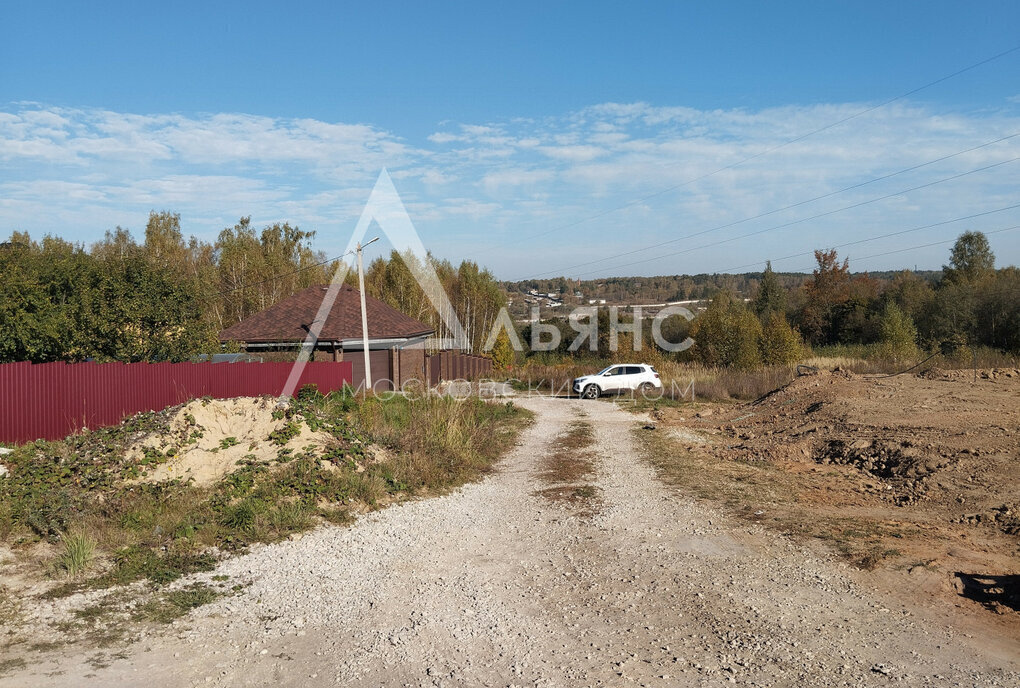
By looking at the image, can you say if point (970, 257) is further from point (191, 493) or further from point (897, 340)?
point (191, 493)

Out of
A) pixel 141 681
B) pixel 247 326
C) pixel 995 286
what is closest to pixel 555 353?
pixel 247 326

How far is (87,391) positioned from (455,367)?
78.2ft

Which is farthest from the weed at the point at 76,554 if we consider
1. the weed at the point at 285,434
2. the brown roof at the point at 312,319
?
the brown roof at the point at 312,319

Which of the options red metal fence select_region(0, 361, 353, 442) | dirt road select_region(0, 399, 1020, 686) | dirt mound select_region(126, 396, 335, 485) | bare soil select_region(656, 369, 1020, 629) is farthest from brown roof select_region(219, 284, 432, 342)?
dirt road select_region(0, 399, 1020, 686)

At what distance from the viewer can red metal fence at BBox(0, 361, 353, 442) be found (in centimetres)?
1564

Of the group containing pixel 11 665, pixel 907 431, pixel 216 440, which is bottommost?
pixel 11 665

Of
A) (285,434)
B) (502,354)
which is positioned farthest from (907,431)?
(502,354)

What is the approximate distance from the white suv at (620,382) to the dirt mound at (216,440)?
1850 centimetres

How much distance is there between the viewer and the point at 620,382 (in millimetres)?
29516

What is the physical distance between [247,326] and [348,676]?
26.1 metres

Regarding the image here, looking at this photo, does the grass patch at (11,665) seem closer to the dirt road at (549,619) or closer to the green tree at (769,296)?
the dirt road at (549,619)

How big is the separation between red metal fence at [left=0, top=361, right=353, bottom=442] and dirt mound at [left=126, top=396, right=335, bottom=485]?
3.83 m

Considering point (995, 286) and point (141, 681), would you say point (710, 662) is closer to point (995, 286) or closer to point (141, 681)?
point (141, 681)

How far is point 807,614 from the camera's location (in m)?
6.54
